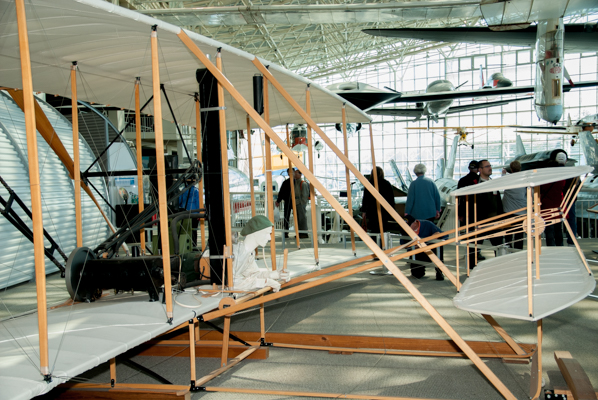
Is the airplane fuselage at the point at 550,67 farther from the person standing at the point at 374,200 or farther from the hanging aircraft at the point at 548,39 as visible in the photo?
the person standing at the point at 374,200

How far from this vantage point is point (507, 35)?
44.9 feet

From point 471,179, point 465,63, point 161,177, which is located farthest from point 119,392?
point 465,63

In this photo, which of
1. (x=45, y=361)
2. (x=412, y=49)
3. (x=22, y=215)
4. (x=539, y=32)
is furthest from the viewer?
(x=412, y=49)

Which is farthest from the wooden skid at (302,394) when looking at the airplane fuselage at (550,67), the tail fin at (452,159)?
the tail fin at (452,159)

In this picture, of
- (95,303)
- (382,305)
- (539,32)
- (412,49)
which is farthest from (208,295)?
(412,49)

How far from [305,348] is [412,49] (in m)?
29.6

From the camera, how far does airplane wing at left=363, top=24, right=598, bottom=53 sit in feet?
40.2

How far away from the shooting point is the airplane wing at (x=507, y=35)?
12266mm

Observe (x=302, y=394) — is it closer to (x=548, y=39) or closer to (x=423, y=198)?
(x=423, y=198)

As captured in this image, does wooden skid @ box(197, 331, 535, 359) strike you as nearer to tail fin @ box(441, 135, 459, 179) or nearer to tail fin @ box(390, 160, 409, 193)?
tail fin @ box(390, 160, 409, 193)

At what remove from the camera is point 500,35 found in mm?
13727

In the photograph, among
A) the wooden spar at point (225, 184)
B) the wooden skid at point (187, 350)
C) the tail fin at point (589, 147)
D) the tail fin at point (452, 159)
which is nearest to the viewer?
the wooden spar at point (225, 184)

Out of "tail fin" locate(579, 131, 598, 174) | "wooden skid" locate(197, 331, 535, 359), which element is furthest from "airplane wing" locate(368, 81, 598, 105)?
"wooden skid" locate(197, 331, 535, 359)

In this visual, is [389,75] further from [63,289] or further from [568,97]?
[63,289]
